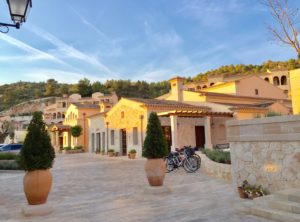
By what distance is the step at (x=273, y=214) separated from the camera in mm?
4652

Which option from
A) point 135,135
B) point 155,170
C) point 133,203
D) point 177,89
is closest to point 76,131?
point 135,135

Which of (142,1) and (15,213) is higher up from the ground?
(142,1)

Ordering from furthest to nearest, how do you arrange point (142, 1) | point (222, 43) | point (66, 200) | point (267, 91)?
point (267, 91)
point (222, 43)
point (142, 1)
point (66, 200)

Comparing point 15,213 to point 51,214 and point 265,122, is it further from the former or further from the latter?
point 265,122

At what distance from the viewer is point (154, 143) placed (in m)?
7.81

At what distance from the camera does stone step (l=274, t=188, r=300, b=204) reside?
509 cm

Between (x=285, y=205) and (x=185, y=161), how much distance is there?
24.5 ft

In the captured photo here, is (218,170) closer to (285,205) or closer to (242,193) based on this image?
(242,193)

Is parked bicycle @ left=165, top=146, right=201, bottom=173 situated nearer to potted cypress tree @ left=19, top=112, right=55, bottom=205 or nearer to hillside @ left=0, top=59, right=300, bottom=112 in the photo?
potted cypress tree @ left=19, top=112, right=55, bottom=205

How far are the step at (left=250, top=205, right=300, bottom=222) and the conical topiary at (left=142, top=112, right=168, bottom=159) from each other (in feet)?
9.91

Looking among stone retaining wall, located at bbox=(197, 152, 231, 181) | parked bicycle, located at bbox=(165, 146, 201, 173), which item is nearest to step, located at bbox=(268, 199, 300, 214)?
stone retaining wall, located at bbox=(197, 152, 231, 181)

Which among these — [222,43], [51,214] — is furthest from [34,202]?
[222,43]

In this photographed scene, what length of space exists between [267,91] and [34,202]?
31.8 m

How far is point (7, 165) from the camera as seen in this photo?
15.5 metres
